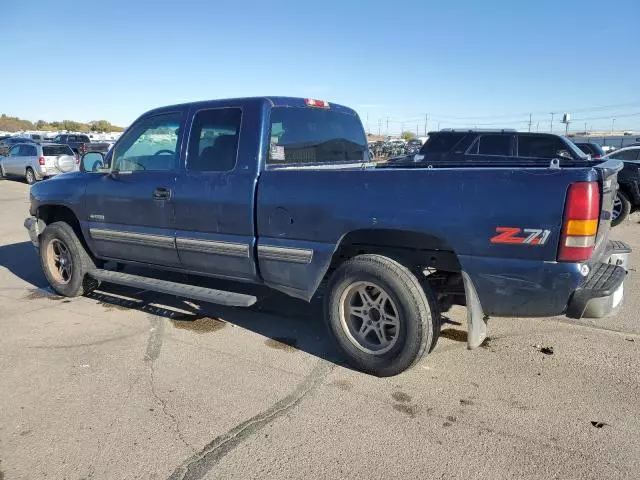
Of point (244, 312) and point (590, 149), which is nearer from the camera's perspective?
point (244, 312)

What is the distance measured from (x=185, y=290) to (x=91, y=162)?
1.87 metres

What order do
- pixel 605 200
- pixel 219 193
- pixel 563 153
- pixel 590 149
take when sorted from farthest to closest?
1. pixel 590 149
2. pixel 563 153
3. pixel 219 193
4. pixel 605 200

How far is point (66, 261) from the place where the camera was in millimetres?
5715

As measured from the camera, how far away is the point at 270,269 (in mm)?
4039

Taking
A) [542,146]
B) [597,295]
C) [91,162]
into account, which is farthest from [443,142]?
[597,295]

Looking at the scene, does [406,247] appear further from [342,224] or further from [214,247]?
[214,247]

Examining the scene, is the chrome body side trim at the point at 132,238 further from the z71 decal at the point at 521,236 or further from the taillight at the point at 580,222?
the taillight at the point at 580,222

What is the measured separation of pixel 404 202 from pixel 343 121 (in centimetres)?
204

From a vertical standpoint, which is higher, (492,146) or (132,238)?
(492,146)

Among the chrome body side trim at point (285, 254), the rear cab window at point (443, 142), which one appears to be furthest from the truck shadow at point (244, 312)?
the rear cab window at point (443, 142)

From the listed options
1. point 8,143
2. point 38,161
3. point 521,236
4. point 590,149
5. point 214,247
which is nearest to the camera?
point 521,236

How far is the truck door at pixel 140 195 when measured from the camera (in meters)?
4.59

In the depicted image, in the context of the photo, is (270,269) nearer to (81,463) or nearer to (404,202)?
(404,202)

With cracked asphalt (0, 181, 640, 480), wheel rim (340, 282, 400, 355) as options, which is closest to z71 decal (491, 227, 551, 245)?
wheel rim (340, 282, 400, 355)
